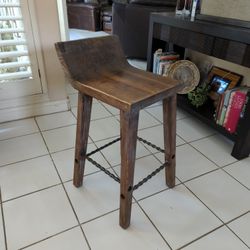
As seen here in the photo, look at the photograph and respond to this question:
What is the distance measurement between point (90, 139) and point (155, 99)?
821 mm

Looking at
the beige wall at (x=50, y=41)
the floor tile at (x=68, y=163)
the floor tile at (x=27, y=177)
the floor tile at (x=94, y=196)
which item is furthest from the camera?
the beige wall at (x=50, y=41)

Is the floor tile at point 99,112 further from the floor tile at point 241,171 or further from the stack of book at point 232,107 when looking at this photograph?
the floor tile at point 241,171

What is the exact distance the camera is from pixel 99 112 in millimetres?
1914

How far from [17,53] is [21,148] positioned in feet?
1.98

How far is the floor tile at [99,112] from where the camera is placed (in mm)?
1857

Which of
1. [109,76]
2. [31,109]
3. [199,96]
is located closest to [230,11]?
[199,96]

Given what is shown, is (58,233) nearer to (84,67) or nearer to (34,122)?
(84,67)

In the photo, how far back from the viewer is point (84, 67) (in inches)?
36.7

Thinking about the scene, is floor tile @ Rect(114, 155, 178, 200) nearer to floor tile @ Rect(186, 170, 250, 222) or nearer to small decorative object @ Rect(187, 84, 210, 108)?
floor tile @ Rect(186, 170, 250, 222)

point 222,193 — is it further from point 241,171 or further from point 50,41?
point 50,41

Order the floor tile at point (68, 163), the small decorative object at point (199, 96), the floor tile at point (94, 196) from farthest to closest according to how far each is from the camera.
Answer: the small decorative object at point (199, 96) → the floor tile at point (68, 163) → the floor tile at point (94, 196)

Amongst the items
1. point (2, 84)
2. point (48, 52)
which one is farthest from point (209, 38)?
point (2, 84)

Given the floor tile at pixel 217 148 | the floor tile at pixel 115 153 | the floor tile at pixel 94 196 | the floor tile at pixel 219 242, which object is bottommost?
the floor tile at pixel 219 242

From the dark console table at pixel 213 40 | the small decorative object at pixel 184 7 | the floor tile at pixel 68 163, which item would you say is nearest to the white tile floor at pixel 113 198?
the floor tile at pixel 68 163
